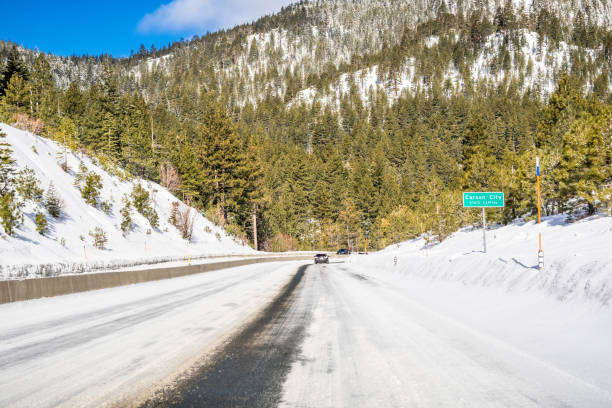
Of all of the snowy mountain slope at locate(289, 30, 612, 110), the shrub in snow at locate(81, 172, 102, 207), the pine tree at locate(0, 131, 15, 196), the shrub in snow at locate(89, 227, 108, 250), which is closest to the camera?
the pine tree at locate(0, 131, 15, 196)

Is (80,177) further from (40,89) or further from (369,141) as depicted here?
(369,141)

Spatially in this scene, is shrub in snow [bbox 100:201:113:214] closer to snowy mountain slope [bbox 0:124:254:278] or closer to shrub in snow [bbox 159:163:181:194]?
snowy mountain slope [bbox 0:124:254:278]

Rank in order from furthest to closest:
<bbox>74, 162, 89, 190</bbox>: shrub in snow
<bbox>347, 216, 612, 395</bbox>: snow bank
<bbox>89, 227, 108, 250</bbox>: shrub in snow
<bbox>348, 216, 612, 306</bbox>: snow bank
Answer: <bbox>74, 162, 89, 190</bbox>: shrub in snow
<bbox>89, 227, 108, 250</bbox>: shrub in snow
<bbox>348, 216, 612, 306</bbox>: snow bank
<bbox>347, 216, 612, 395</bbox>: snow bank

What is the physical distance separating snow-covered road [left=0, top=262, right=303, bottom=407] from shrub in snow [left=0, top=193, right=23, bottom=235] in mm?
10158

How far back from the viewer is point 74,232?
23.5 metres

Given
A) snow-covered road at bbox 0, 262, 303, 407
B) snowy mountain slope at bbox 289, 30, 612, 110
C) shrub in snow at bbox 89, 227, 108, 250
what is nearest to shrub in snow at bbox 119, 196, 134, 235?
shrub in snow at bbox 89, 227, 108, 250

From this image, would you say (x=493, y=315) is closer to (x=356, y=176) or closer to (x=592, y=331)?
(x=592, y=331)

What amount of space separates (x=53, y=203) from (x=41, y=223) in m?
3.23

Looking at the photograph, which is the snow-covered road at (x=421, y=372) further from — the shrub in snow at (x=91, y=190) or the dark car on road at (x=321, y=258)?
the dark car on road at (x=321, y=258)

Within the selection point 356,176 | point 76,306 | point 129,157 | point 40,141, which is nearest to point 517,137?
point 356,176

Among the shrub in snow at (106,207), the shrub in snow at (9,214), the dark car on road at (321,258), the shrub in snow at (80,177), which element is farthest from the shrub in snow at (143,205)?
the dark car on road at (321,258)

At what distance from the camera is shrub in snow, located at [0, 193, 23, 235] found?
60.5ft

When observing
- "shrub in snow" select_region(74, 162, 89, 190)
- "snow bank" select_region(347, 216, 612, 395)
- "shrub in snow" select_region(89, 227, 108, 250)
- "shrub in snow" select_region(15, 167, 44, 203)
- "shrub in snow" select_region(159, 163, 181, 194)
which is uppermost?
"shrub in snow" select_region(159, 163, 181, 194)

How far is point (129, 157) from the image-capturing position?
4697 centimetres
